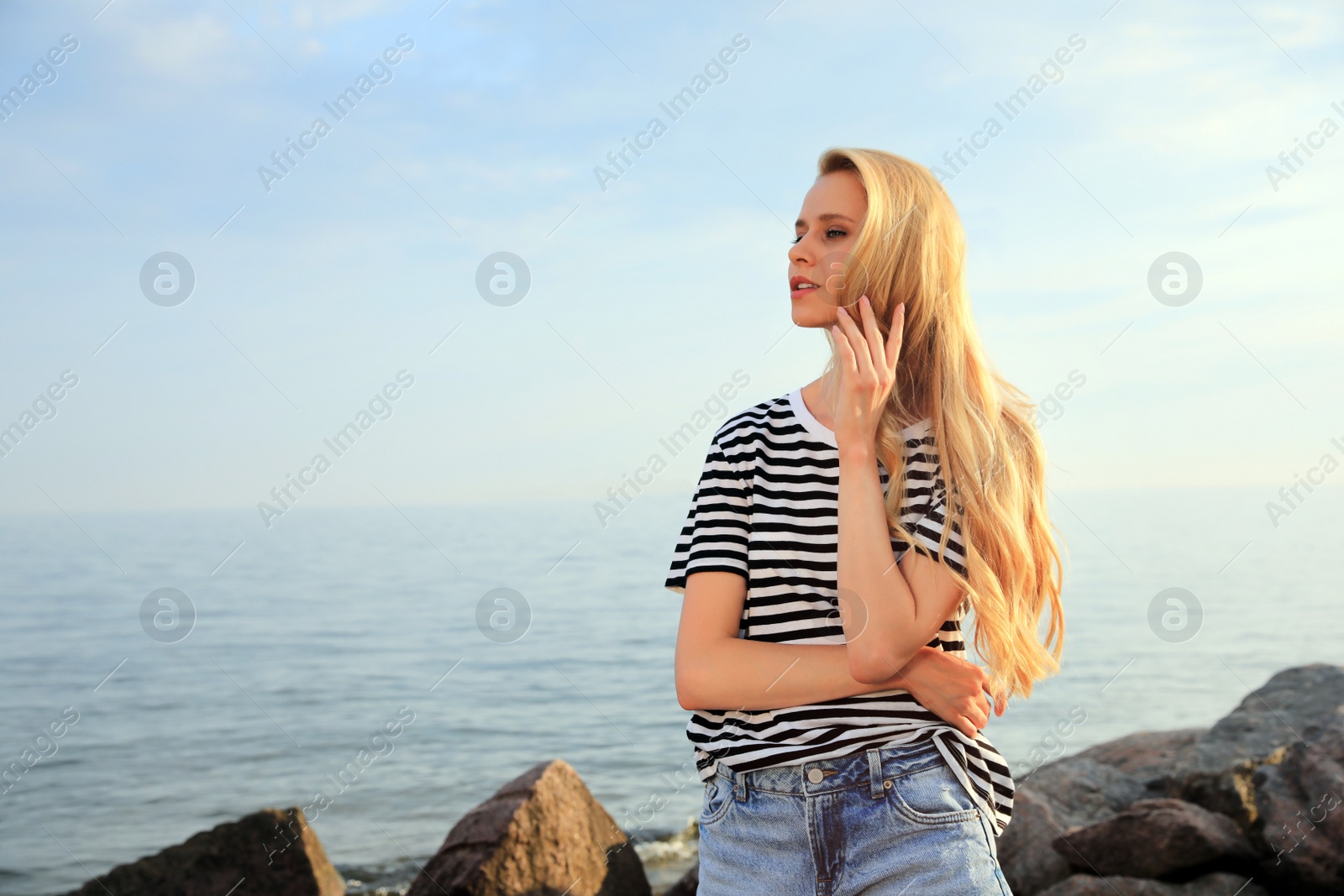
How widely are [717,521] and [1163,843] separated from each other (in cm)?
420

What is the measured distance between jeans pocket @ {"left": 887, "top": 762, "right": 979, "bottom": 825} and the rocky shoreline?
379 centimetres

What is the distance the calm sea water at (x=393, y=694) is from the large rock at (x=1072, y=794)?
0.55 m

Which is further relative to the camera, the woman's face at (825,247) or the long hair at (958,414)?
the woman's face at (825,247)

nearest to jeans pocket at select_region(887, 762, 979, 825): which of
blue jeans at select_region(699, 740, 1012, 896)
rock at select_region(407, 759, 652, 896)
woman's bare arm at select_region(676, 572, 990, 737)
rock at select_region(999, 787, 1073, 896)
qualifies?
blue jeans at select_region(699, 740, 1012, 896)

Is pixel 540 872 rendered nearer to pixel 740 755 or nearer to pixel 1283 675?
pixel 740 755

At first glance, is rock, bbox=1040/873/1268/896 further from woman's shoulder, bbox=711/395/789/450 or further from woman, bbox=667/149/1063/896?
woman's shoulder, bbox=711/395/789/450

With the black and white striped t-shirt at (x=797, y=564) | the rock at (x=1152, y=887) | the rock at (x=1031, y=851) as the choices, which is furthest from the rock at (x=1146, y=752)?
the black and white striped t-shirt at (x=797, y=564)

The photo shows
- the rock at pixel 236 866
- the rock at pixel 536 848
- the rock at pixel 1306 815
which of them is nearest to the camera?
the rock at pixel 1306 815

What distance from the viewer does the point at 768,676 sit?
7.00 ft

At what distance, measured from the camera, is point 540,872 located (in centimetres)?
559

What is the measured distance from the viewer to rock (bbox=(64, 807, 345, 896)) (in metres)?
5.93

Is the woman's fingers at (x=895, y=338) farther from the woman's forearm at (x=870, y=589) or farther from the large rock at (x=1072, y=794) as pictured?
the large rock at (x=1072, y=794)

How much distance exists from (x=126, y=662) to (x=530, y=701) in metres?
9.59

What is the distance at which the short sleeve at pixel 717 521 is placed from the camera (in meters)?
2.25
